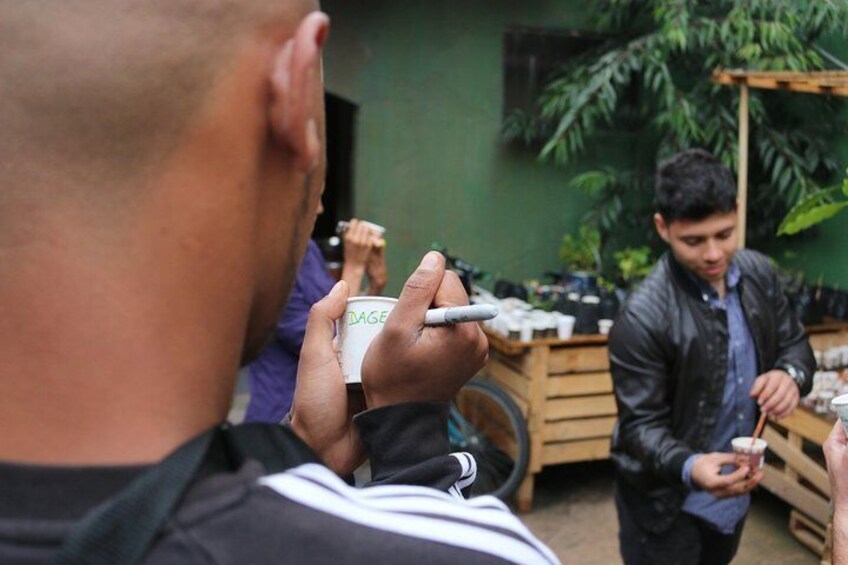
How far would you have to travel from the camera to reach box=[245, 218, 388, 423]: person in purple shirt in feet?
9.76

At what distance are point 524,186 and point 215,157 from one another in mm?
5909

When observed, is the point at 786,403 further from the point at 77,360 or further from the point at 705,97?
the point at 705,97

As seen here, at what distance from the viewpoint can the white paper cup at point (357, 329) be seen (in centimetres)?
125

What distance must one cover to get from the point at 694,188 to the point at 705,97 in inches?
143

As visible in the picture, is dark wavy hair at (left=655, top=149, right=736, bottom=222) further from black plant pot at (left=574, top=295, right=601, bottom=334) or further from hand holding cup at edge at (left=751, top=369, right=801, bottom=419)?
black plant pot at (left=574, top=295, right=601, bottom=334)

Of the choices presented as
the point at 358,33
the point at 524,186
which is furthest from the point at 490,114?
the point at 358,33

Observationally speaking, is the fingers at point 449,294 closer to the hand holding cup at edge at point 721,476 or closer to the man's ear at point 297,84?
the man's ear at point 297,84

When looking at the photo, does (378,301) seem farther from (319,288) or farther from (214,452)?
(319,288)

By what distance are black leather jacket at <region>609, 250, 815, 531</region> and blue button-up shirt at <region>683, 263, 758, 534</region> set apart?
29mm

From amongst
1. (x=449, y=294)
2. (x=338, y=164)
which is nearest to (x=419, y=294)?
(x=449, y=294)

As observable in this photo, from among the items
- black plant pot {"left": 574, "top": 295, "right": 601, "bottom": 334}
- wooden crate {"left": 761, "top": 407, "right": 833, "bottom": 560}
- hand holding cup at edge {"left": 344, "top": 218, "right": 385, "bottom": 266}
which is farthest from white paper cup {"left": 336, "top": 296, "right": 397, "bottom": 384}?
black plant pot {"left": 574, "top": 295, "right": 601, "bottom": 334}

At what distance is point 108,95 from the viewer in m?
0.66

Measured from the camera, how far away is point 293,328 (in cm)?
294

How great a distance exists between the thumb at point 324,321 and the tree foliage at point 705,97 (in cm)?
469
